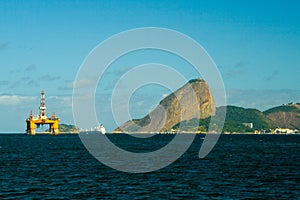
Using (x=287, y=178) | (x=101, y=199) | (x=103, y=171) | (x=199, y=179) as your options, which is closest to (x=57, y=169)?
(x=103, y=171)

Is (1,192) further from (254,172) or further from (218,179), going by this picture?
(254,172)

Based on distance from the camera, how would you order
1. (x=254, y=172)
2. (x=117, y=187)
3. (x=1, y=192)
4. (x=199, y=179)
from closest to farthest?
1. (x=1, y=192)
2. (x=117, y=187)
3. (x=199, y=179)
4. (x=254, y=172)

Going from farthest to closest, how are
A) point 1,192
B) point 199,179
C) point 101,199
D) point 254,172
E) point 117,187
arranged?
point 254,172 < point 199,179 < point 117,187 < point 1,192 < point 101,199

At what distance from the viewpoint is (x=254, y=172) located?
10100cm

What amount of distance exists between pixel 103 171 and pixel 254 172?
32105 millimetres

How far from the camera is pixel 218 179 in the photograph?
292 ft

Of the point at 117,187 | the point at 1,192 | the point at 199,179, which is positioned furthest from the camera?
the point at 199,179

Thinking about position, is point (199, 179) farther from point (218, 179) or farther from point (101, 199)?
point (101, 199)

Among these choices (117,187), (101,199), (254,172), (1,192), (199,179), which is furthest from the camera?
(254,172)

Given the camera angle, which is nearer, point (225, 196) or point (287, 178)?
point (225, 196)

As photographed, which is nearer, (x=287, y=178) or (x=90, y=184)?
(x=90, y=184)

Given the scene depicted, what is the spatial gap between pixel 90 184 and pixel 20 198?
16.2 metres

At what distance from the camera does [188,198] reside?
67.8m

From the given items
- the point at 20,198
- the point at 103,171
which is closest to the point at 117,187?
the point at 20,198
